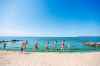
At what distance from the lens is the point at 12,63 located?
3.82 metres

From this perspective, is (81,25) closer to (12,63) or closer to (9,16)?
(9,16)

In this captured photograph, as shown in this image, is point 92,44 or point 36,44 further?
point 36,44

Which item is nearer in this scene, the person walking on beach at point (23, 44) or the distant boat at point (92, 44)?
the distant boat at point (92, 44)

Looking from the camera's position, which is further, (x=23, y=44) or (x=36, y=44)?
(x=36, y=44)

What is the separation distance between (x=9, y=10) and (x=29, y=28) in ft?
1.89

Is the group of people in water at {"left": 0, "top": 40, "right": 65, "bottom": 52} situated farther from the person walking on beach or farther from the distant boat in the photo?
the distant boat

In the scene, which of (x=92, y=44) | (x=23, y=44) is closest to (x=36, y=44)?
(x=23, y=44)

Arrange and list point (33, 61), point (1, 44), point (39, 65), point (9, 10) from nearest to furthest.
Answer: point (39, 65) < point (33, 61) < point (9, 10) < point (1, 44)

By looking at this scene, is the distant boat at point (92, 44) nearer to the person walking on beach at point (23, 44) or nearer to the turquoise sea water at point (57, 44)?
the turquoise sea water at point (57, 44)

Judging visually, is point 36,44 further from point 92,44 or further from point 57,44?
point 92,44

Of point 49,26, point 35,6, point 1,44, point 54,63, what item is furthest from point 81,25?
point 1,44

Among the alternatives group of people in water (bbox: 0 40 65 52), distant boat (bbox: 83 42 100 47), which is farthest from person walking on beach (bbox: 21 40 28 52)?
distant boat (bbox: 83 42 100 47)

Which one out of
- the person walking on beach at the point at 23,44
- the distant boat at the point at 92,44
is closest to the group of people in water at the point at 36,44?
the person walking on beach at the point at 23,44

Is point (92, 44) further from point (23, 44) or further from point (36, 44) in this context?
point (23, 44)
